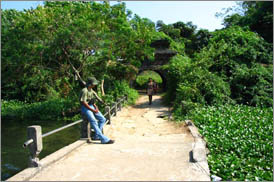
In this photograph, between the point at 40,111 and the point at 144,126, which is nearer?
the point at 144,126

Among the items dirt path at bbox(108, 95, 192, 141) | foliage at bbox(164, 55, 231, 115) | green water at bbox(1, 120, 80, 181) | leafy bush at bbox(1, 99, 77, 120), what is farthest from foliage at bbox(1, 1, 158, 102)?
dirt path at bbox(108, 95, 192, 141)

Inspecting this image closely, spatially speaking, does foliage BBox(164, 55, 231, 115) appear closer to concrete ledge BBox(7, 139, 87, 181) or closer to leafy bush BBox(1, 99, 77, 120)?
concrete ledge BBox(7, 139, 87, 181)

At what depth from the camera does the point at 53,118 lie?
1485 cm

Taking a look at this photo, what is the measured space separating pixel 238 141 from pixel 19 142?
9181mm

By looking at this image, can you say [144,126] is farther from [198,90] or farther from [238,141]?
[238,141]

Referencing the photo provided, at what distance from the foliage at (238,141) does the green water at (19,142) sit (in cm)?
574

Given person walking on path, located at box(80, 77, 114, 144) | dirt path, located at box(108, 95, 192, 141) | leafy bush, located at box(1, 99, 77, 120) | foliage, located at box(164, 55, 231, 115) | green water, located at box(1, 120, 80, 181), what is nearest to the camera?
person walking on path, located at box(80, 77, 114, 144)

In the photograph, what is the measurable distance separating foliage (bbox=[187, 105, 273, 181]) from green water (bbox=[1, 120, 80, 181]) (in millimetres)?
5739

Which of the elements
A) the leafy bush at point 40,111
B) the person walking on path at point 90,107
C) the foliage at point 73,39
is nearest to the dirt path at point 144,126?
the person walking on path at point 90,107

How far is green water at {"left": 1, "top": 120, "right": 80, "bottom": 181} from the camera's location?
7441 millimetres

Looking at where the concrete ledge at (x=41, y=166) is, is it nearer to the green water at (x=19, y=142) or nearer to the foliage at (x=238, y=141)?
the foliage at (x=238, y=141)

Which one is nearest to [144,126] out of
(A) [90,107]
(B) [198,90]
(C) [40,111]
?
(B) [198,90]

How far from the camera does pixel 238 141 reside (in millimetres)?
5492

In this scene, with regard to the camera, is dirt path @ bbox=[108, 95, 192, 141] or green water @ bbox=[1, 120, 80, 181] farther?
dirt path @ bbox=[108, 95, 192, 141]
